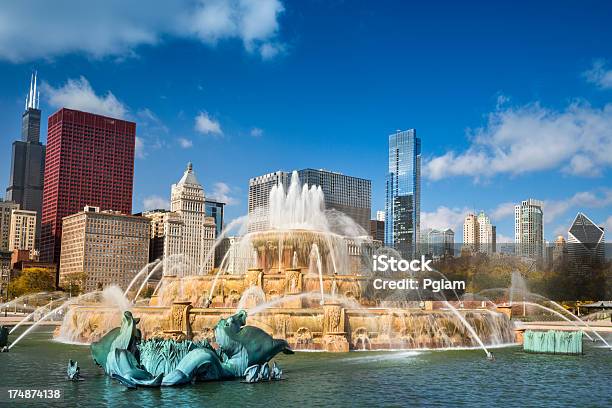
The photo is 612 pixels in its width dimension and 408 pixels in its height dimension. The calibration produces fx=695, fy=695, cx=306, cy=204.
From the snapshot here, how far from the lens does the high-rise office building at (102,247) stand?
187500mm

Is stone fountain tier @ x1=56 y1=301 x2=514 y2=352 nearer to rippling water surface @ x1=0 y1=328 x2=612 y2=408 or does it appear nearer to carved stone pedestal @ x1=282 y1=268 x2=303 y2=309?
rippling water surface @ x1=0 y1=328 x2=612 y2=408

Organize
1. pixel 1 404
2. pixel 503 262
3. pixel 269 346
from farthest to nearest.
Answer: pixel 503 262, pixel 269 346, pixel 1 404

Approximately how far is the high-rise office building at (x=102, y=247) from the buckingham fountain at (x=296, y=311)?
141m

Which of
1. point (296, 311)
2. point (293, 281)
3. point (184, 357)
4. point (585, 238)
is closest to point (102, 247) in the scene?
point (585, 238)

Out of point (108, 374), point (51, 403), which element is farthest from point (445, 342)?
point (51, 403)

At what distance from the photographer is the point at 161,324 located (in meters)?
37.9

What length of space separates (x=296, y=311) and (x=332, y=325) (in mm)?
2049

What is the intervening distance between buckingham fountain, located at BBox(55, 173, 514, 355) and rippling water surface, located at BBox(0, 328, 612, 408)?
238cm

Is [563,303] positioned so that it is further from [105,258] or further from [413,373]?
[105,258]

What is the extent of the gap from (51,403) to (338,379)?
1011 centimetres

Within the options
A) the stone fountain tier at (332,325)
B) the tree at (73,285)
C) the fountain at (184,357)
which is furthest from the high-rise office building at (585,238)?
the fountain at (184,357)

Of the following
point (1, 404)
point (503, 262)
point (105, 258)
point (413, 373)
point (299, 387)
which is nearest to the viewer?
point (1, 404)

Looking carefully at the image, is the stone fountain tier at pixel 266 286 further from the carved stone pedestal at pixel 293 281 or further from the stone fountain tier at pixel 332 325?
the stone fountain tier at pixel 332 325

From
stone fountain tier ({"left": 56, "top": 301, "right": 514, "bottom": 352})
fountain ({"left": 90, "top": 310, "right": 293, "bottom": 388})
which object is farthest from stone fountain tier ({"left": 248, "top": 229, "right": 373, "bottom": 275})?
fountain ({"left": 90, "top": 310, "right": 293, "bottom": 388})
